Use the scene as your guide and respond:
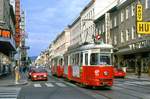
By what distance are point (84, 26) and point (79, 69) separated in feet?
248

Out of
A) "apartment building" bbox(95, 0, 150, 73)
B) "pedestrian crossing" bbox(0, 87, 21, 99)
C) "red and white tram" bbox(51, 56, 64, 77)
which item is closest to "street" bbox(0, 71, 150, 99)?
"pedestrian crossing" bbox(0, 87, 21, 99)

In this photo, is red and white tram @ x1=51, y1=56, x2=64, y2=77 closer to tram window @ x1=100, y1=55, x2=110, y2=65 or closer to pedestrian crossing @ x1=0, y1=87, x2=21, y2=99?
tram window @ x1=100, y1=55, x2=110, y2=65

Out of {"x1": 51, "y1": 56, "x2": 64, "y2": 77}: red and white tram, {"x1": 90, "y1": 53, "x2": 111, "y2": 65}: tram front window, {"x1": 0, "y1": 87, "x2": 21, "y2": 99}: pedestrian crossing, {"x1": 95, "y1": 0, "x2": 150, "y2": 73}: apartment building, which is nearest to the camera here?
{"x1": 0, "y1": 87, "x2": 21, "y2": 99}: pedestrian crossing

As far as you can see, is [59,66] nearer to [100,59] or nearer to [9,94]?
[100,59]

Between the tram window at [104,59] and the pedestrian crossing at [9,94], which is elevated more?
the tram window at [104,59]

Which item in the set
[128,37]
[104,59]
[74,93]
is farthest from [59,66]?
[74,93]

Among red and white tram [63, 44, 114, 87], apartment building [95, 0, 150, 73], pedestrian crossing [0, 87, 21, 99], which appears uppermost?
→ apartment building [95, 0, 150, 73]

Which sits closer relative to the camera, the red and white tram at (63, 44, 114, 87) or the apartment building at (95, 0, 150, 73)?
the red and white tram at (63, 44, 114, 87)

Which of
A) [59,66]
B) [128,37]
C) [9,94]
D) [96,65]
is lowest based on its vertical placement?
[9,94]

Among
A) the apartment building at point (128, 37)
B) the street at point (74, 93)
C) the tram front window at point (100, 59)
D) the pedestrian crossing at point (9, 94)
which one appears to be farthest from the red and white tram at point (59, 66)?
the pedestrian crossing at point (9, 94)

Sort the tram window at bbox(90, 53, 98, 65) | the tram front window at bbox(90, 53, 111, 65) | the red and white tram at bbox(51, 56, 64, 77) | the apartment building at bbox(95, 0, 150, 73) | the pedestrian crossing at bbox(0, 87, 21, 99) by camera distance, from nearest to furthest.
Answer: the pedestrian crossing at bbox(0, 87, 21, 99), the tram front window at bbox(90, 53, 111, 65), the tram window at bbox(90, 53, 98, 65), the red and white tram at bbox(51, 56, 64, 77), the apartment building at bbox(95, 0, 150, 73)

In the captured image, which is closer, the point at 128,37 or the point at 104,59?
the point at 104,59

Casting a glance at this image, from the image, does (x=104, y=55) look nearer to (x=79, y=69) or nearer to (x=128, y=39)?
(x=79, y=69)

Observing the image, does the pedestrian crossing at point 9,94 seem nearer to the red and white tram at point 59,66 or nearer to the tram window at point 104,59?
the tram window at point 104,59
